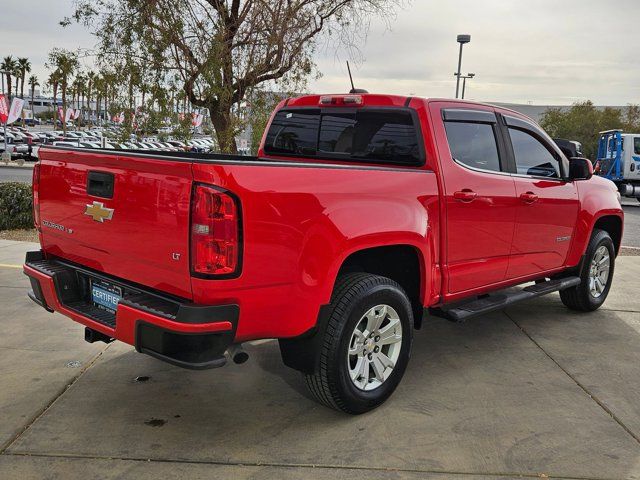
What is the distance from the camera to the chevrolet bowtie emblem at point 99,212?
3.21 meters

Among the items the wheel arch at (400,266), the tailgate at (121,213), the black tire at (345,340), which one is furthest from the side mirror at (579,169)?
the tailgate at (121,213)

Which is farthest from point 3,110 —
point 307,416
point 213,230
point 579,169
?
point 213,230

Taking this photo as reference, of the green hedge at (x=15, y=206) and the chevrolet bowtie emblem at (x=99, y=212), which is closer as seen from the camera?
the chevrolet bowtie emblem at (x=99, y=212)

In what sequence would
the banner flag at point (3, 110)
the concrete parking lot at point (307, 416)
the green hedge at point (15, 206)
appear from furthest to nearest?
the banner flag at point (3, 110), the green hedge at point (15, 206), the concrete parking lot at point (307, 416)

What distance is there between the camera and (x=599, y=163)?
949 inches

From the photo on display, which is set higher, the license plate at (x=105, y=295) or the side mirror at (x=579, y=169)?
the side mirror at (x=579, y=169)

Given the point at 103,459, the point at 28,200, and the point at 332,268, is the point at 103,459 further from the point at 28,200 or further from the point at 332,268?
the point at 28,200

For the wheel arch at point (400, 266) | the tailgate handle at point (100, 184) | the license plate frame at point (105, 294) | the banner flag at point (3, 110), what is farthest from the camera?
the banner flag at point (3, 110)

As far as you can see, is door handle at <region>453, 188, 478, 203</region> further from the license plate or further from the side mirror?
the license plate

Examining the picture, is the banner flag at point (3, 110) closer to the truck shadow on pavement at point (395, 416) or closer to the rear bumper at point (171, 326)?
the truck shadow on pavement at point (395, 416)

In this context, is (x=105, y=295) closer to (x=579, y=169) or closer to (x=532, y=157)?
(x=532, y=157)

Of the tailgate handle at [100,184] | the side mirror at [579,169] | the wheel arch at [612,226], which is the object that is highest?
the side mirror at [579,169]

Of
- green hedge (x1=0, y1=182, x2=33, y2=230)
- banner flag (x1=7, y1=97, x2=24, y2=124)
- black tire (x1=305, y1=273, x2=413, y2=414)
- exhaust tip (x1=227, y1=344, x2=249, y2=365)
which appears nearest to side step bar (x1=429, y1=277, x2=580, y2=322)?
black tire (x1=305, y1=273, x2=413, y2=414)

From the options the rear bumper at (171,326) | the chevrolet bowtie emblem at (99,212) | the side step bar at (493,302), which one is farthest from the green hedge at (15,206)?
the side step bar at (493,302)
